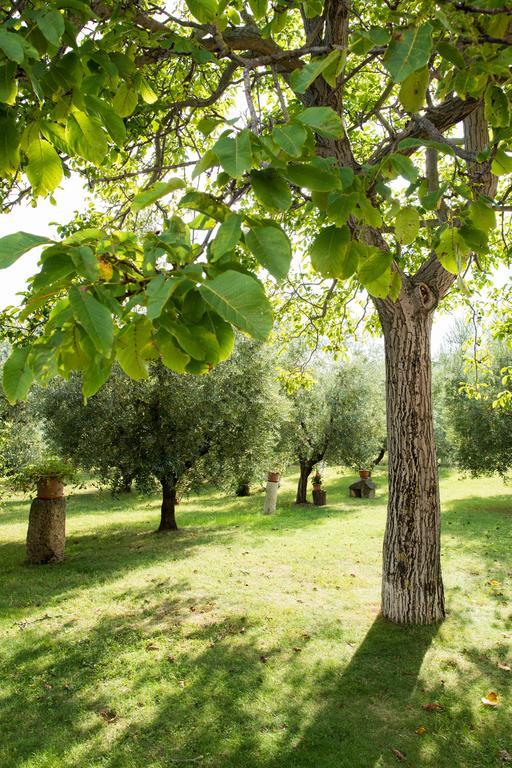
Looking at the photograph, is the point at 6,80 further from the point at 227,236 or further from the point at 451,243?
the point at 451,243

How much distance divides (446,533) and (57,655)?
928 cm

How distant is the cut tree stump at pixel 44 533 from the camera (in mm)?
10805

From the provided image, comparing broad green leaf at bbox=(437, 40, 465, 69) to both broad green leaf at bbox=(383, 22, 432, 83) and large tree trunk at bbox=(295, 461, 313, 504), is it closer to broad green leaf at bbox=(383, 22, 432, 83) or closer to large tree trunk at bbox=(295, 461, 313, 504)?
broad green leaf at bbox=(383, 22, 432, 83)

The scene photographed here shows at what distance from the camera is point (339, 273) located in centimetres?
187

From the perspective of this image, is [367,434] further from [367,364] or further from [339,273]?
[339,273]

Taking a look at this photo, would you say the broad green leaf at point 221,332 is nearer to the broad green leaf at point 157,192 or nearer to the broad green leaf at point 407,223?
the broad green leaf at point 157,192

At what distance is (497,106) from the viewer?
2.11m

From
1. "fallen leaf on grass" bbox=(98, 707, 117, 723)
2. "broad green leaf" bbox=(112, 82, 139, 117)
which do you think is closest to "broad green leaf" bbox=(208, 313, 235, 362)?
"broad green leaf" bbox=(112, 82, 139, 117)

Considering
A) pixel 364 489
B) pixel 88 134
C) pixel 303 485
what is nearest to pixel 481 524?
pixel 364 489

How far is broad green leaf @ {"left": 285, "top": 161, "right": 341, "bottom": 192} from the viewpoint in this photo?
151 cm

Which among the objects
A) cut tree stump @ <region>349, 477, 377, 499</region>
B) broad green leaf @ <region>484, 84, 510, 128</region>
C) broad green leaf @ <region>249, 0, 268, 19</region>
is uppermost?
broad green leaf @ <region>249, 0, 268, 19</region>

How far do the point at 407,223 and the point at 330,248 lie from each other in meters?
0.33

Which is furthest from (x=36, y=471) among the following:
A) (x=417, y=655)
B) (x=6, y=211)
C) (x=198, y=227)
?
(x=198, y=227)

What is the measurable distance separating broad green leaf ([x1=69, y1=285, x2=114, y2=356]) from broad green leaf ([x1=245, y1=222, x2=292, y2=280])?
42cm
